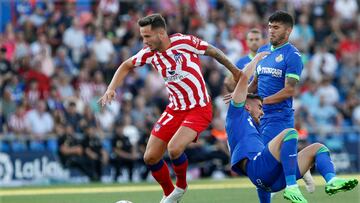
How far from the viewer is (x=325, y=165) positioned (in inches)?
389

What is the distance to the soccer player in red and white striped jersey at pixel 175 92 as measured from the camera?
451 inches

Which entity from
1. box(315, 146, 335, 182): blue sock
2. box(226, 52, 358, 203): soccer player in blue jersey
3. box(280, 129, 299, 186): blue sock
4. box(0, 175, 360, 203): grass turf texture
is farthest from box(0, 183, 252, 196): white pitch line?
box(280, 129, 299, 186): blue sock

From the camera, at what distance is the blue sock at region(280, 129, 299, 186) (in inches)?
375

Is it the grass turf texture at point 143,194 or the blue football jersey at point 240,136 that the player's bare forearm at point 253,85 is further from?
the blue football jersey at point 240,136

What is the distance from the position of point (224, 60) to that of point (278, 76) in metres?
0.91

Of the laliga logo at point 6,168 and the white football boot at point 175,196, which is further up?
the white football boot at point 175,196

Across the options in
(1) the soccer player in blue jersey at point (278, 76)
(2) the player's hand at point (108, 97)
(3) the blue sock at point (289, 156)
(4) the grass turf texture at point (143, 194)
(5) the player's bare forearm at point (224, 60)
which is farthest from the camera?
(4) the grass turf texture at point (143, 194)

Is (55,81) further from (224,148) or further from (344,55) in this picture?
(344,55)

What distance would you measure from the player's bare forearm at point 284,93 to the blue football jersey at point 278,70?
0.24 ft

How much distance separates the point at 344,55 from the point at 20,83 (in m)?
9.08

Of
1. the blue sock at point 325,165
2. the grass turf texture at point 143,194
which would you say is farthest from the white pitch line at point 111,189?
the blue sock at point 325,165

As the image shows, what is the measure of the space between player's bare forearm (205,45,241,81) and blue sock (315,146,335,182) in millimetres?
1487

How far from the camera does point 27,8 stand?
22516mm

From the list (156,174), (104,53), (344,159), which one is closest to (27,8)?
(104,53)
